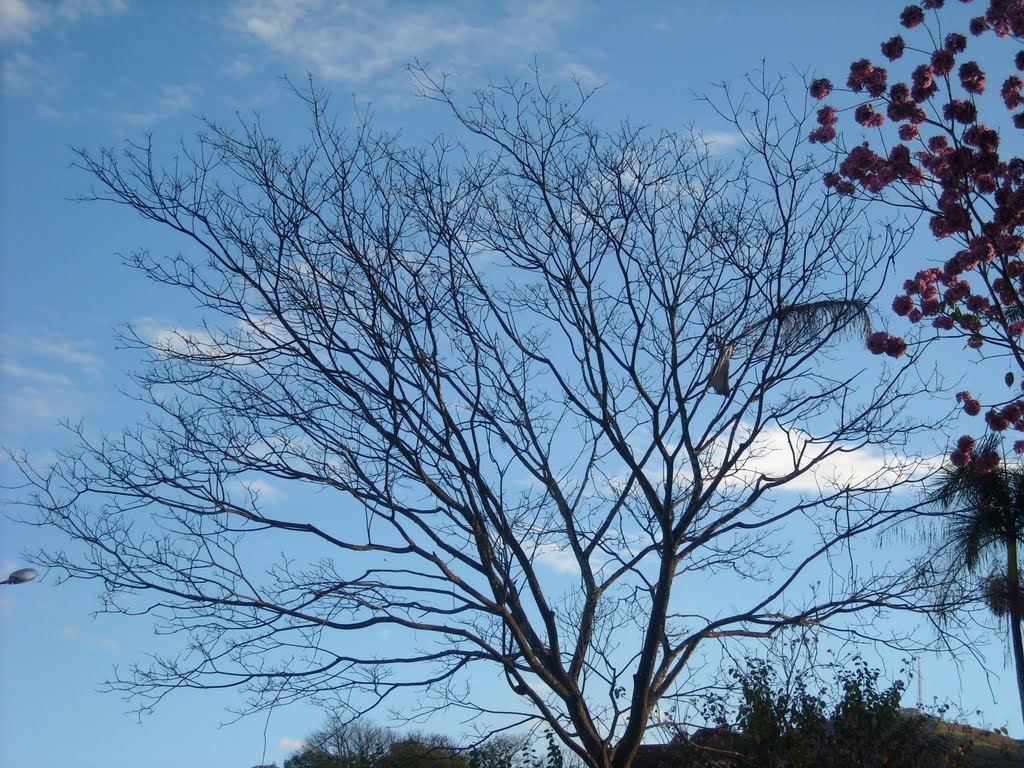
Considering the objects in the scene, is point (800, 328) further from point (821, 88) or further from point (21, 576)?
point (21, 576)

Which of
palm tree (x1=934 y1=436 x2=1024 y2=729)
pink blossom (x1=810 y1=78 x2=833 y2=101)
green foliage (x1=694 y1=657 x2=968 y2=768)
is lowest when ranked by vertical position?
green foliage (x1=694 y1=657 x2=968 y2=768)

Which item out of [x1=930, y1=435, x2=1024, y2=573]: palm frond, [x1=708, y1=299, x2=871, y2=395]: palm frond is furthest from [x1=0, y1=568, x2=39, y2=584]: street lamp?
[x1=930, y1=435, x2=1024, y2=573]: palm frond

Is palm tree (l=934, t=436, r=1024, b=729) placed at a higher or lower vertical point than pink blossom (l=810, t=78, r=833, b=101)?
lower

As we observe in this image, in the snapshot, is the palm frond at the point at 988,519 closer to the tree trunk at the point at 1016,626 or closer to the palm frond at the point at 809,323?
the tree trunk at the point at 1016,626

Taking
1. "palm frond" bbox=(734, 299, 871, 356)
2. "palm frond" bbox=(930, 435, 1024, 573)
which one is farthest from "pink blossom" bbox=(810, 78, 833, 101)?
"palm frond" bbox=(930, 435, 1024, 573)

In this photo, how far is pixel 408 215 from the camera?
7.28 meters

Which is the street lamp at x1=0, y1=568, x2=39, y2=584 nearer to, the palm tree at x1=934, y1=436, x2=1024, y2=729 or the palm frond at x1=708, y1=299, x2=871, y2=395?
the palm frond at x1=708, y1=299, x2=871, y2=395

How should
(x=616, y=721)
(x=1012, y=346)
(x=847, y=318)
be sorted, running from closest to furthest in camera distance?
(x=1012, y=346)
(x=616, y=721)
(x=847, y=318)

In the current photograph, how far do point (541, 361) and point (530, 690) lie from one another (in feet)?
8.14

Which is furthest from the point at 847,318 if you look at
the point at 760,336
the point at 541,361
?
the point at 541,361

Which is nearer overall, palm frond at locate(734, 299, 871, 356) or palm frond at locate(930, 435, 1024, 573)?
palm frond at locate(734, 299, 871, 356)

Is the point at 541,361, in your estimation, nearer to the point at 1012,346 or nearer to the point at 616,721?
the point at 616,721

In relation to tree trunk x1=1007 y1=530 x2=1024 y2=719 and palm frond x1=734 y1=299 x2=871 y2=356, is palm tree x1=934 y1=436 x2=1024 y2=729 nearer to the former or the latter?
tree trunk x1=1007 y1=530 x2=1024 y2=719

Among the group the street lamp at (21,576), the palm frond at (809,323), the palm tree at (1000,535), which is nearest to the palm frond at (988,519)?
the palm tree at (1000,535)
